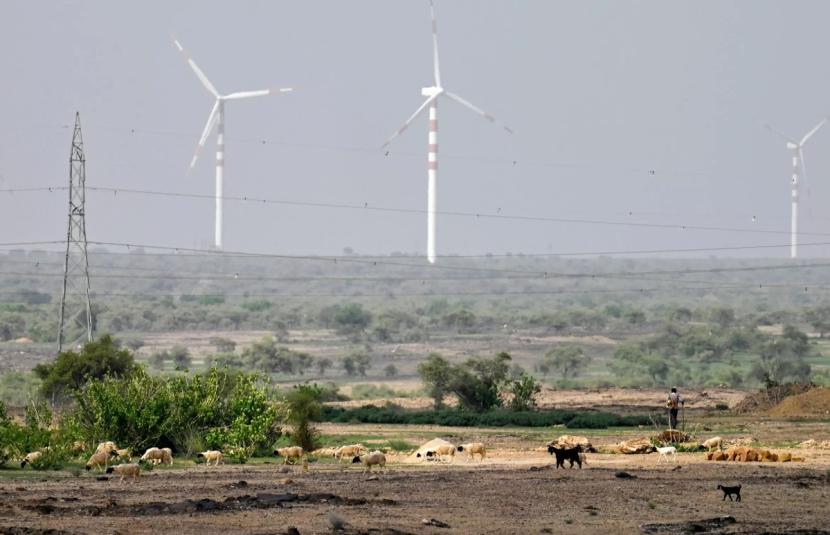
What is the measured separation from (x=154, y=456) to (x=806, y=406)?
31.1 m

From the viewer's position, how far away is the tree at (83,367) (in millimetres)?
60594

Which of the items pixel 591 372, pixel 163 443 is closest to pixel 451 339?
pixel 591 372

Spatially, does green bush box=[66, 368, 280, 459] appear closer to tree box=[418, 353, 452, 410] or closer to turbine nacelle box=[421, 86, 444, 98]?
tree box=[418, 353, 452, 410]

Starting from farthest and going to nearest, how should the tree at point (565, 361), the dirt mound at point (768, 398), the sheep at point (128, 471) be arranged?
the tree at point (565, 361), the dirt mound at point (768, 398), the sheep at point (128, 471)

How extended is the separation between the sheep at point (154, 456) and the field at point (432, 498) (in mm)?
502

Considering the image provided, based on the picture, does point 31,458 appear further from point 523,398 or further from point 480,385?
point 480,385

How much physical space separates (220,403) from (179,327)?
11365 centimetres

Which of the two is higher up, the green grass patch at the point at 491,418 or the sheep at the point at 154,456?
the sheep at the point at 154,456

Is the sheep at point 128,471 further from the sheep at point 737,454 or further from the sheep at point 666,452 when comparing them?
the sheep at point 737,454

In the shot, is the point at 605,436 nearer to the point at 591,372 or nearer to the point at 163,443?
the point at 163,443

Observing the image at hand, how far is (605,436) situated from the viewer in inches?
2062

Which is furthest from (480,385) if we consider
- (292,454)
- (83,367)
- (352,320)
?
(352,320)

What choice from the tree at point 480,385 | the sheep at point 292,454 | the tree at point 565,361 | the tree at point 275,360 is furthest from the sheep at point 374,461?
the tree at point 565,361

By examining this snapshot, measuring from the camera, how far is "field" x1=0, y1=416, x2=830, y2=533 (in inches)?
1078
